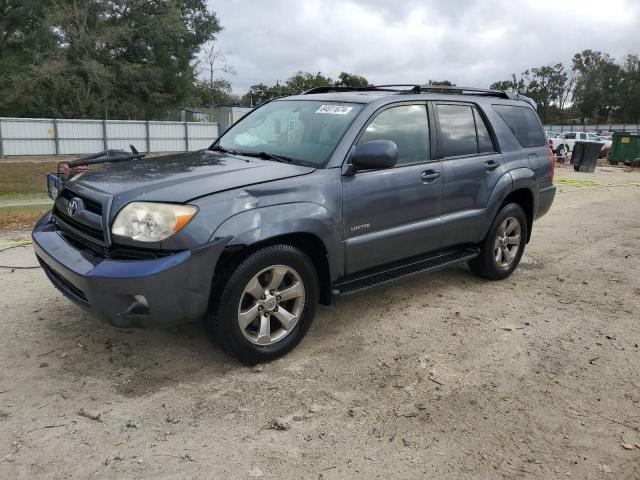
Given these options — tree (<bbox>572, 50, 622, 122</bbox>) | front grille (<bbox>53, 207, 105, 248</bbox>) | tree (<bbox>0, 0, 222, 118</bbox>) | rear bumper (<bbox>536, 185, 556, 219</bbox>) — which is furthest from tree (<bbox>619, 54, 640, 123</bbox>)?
front grille (<bbox>53, 207, 105, 248</bbox>)

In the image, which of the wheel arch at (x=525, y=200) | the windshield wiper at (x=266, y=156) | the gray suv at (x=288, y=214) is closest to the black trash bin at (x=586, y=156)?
the wheel arch at (x=525, y=200)

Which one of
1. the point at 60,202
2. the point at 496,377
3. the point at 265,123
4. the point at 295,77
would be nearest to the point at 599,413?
the point at 496,377

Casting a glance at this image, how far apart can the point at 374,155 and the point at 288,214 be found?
2.41 feet

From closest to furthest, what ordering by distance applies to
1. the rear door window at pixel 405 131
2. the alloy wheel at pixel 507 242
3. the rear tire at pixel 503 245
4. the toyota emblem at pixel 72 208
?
the toyota emblem at pixel 72 208 < the rear door window at pixel 405 131 < the rear tire at pixel 503 245 < the alloy wheel at pixel 507 242

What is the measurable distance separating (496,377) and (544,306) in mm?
1557

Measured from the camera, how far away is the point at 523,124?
5.60 meters

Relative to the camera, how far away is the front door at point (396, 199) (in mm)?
3904

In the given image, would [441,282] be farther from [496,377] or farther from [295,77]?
[295,77]

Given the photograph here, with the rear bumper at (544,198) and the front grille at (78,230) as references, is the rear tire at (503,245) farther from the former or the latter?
the front grille at (78,230)

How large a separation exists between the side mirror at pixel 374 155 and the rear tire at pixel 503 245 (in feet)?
6.11

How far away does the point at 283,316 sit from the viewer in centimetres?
357

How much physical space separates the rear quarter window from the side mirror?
2052 mm

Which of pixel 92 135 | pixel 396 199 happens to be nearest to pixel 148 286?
pixel 396 199

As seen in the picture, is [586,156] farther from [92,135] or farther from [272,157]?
[92,135]
